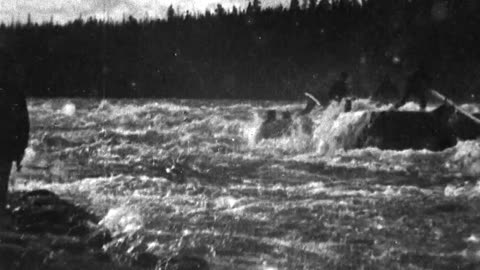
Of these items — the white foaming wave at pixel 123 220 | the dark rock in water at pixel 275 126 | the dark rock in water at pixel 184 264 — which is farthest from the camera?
the dark rock in water at pixel 275 126

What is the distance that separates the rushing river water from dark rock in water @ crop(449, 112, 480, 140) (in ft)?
0.45

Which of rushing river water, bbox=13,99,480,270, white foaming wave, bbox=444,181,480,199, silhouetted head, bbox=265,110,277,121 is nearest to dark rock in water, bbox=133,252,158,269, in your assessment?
rushing river water, bbox=13,99,480,270

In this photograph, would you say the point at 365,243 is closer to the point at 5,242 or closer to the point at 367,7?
the point at 5,242

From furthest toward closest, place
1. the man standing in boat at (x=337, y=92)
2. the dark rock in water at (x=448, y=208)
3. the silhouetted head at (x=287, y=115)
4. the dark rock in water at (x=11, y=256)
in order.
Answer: the silhouetted head at (x=287, y=115) < the man standing in boat at (x=337, y=92) < the dark rock in water at (x=448, y=208) < the dark rock in water at (x=11, y=256)

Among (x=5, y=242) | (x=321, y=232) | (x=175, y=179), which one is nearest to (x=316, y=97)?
(x=175, y=179)

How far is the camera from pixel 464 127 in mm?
6875

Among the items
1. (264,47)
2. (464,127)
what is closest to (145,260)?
(264,47)

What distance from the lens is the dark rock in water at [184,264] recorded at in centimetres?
327

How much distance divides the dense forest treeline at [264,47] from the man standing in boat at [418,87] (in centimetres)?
14

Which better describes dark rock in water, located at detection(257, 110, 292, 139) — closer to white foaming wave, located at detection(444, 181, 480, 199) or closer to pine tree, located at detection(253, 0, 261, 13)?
pine tree, located at detection(253, 0, 261, 13)

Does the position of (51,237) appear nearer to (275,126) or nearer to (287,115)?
(275,126)

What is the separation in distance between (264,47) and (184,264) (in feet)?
16.1

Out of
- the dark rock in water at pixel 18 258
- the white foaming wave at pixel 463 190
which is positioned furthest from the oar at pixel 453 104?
the dark rock in water at pixel 18 258

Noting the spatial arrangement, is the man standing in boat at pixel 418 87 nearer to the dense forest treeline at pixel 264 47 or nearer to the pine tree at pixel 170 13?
the dense forest treeline at pixel 264 47
